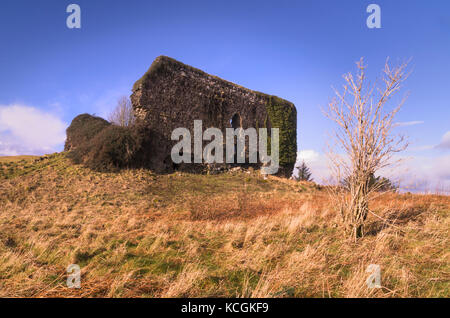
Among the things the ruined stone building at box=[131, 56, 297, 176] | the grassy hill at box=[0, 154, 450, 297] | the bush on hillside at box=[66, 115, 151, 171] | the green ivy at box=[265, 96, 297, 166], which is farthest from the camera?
the green ivy at box=[265, 96, 297, 166]

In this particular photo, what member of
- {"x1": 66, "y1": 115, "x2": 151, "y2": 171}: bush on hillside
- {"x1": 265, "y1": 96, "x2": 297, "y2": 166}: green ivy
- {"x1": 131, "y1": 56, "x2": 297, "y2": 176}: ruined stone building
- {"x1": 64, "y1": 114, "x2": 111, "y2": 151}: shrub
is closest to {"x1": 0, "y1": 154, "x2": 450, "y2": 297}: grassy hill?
{"x1": 66, "y1": 115, "x2": 151, "y2": 171}: bush on hillside

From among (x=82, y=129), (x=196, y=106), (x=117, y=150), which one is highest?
(x=196, y=106)

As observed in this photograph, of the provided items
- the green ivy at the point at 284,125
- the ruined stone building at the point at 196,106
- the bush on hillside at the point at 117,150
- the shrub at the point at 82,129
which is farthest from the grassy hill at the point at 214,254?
the green ivy at the point at 284,125

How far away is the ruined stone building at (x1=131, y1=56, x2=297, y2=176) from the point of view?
14.7 m

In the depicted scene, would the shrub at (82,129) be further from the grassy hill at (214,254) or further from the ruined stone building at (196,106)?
the grassy hill at (214,254)

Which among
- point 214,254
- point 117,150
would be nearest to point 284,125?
point 117,150

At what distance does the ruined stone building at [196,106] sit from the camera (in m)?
14.7

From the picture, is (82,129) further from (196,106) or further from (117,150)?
(196,106)

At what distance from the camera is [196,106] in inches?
663

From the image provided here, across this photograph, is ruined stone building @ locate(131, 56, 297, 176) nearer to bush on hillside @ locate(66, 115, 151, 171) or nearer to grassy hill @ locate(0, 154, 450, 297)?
bush on hillside @ locate(66, 115, 151, 171)

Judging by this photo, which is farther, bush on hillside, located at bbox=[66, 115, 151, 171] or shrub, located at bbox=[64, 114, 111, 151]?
shrub, located at bbox=[64, 114, 111, 151]

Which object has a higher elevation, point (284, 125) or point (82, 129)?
point (284, 125)
